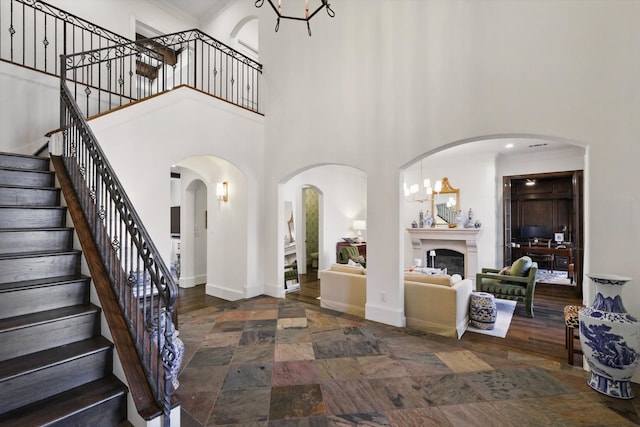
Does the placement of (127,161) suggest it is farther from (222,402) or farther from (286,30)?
(286,30)

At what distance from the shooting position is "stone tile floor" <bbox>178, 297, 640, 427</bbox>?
208 centimetres

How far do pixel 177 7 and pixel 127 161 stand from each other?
552 centimetres

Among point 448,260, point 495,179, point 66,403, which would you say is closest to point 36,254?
point 66,403

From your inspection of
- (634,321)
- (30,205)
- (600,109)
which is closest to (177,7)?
(30,205)

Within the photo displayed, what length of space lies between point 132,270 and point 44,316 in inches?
21.8

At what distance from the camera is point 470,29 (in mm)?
3400

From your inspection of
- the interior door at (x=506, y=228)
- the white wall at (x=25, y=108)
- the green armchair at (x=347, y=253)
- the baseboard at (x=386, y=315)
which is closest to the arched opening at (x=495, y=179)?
the interior door at (x=506, y=228)

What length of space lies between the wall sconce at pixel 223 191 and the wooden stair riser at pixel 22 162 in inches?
107

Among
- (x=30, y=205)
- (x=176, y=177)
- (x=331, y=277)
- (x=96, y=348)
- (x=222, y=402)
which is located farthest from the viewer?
(x=176, y=177)

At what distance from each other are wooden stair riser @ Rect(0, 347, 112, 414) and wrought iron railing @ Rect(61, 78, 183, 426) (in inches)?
9.6

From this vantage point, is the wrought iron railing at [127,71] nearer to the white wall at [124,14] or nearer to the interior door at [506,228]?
the white wall at [124,14]

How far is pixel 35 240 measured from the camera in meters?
2.34

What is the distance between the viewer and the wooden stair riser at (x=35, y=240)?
7.30ft

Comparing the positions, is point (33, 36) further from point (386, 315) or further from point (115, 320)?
point (386, 315)
